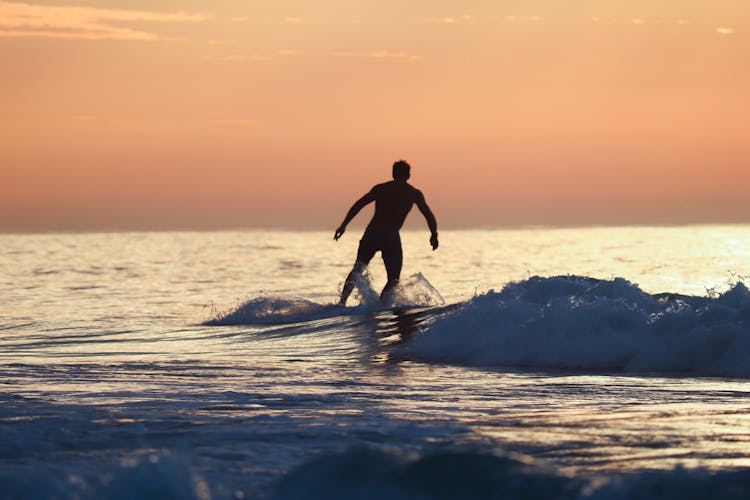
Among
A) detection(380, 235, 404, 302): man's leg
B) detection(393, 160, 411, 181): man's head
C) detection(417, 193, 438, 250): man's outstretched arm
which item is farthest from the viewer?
detection(380, 235, 404, 302): man's leg

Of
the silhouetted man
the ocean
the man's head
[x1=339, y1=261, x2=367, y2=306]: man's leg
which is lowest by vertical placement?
the ocean

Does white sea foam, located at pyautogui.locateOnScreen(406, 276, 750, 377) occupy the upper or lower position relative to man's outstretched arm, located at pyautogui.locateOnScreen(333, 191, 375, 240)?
lower

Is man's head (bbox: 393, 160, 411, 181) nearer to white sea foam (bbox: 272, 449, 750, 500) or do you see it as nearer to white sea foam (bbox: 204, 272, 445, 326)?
white sea foam (bbox: 204, 272, 445, 326)

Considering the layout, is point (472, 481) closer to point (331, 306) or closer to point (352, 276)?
point (352, 276)

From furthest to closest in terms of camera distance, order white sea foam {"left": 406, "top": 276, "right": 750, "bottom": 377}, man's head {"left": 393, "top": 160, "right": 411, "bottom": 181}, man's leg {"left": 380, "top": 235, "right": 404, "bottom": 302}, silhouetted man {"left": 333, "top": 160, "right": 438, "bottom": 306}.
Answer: man's leg {"left": 380, "top": 235, "right": 404, "bottom": 302}
silhouetted man {"left": 333, "top": 160, "right": 438, "bottom": 306}
man's head {"left": 393, "top": 160, "right": 411, "bottom": 181}
white sea foam {"left": 406, "top": 276, "right": 750, "bottom": 377}

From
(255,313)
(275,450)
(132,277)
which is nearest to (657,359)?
(275,450)

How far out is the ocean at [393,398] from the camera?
4770 millimetres

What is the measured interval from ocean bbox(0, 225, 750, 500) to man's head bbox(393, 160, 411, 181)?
1.58m

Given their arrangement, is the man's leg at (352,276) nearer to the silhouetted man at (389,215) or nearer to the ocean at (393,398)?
the silhouetted man at (389,215)

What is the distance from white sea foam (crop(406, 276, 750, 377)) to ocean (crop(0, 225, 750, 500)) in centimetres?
2

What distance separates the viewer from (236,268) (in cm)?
3269

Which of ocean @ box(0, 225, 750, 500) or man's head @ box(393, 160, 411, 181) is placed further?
man's head @ box(393, 160, 411, 181)

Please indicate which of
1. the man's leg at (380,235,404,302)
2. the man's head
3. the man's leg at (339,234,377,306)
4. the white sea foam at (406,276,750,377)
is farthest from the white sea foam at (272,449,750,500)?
the man's leg at (339,234,377,306)

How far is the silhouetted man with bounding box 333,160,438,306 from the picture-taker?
1399 cm
